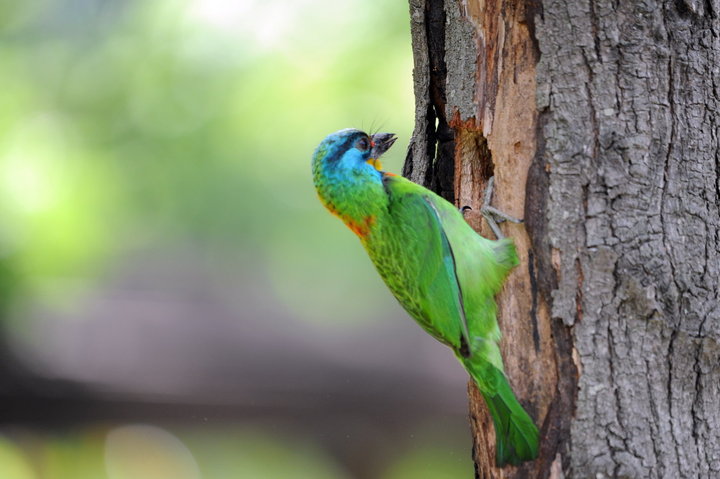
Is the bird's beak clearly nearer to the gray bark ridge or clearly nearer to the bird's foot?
the bird's foot

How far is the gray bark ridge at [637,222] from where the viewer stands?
2.29 meters

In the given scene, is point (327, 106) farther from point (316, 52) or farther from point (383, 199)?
point (383, 199)

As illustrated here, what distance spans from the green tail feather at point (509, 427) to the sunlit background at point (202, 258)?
1.92m

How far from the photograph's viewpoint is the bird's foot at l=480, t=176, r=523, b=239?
2.63 meters

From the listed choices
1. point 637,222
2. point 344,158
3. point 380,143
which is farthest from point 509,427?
point 380,143

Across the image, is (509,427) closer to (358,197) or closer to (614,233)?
(614,233)

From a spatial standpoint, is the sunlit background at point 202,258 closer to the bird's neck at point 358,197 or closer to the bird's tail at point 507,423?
the bird's neck at point 358,197

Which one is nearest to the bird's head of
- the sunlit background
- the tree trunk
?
the tree trunk

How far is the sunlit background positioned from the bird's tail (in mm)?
1909

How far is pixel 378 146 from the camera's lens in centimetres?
322

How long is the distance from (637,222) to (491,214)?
1.69 ft

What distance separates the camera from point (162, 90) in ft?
16.2

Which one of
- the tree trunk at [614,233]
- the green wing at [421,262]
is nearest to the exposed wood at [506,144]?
the tree trunk at [614,233]

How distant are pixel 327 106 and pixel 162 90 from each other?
112 centimetres
